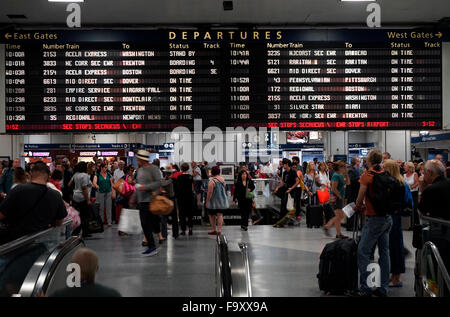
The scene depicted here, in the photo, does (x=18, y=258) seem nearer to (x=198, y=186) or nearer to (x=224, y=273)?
(x=224, y=273)

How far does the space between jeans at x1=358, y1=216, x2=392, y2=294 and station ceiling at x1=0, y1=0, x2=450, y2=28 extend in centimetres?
504

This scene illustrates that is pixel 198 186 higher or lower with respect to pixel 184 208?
higher

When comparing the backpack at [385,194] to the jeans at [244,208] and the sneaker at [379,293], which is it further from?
the jeans at [244,208]

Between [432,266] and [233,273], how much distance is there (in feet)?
6.47

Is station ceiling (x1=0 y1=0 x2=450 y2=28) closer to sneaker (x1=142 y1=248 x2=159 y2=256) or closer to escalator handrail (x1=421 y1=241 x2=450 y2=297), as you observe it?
sneaker (x1=142 y1=248 x2=159 y2=256)

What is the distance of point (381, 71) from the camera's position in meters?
11.3

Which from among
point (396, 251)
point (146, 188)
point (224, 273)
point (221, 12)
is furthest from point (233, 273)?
point (221, 12)

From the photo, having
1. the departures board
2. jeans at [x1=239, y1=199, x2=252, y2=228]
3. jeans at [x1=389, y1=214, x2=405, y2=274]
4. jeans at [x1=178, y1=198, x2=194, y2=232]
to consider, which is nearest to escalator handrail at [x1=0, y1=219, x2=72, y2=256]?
jeans at [x1=389, y1=214, x2=405, y2=274]

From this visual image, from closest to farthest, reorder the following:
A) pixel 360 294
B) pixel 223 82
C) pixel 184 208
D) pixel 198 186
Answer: pixel 360 294
pixel 223 82
pixel 184 208
pixel 198 186

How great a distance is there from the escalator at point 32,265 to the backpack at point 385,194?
3523 millimetres

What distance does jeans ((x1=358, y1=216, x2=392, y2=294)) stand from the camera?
6305mm

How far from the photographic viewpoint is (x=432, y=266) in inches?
204
